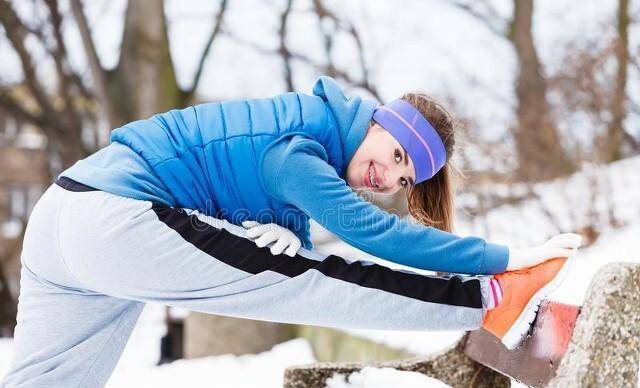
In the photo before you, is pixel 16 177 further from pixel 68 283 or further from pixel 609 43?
pixel 68 283

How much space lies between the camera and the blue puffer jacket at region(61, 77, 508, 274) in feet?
5.38

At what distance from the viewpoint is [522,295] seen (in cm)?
160

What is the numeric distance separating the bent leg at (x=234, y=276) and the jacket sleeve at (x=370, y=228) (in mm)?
50

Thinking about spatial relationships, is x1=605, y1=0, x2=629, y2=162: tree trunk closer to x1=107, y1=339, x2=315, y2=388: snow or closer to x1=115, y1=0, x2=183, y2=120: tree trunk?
x1=107, y1=339, x2=315, y2=388: snow

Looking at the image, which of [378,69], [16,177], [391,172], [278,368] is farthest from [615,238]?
[16,177]

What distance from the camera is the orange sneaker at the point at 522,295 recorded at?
159 cm

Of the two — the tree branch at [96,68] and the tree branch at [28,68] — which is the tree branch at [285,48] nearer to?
the tree branch at [28,68]

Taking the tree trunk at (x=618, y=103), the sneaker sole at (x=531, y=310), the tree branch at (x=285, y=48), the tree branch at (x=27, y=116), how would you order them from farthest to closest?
the tree branch at (x=285, y=48)
the tree branch at (x=27, y=116)
the tree trunk at (x=618, y=103)
the sneaker sole at (x=531, y=310)

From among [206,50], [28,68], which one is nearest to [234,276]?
[206,50]

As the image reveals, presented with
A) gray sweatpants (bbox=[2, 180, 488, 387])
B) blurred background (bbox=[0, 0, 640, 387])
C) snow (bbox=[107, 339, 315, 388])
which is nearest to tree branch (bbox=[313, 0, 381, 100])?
blurred background (bbox=[0, 0, 640, 387])

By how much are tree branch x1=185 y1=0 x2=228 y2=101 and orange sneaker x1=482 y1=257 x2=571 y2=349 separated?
15.8 ft

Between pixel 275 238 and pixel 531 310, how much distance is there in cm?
63

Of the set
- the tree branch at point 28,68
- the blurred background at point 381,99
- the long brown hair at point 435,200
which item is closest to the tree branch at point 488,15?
the blurred background at point 381,99

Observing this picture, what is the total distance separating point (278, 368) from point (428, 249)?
2154 millimetres
